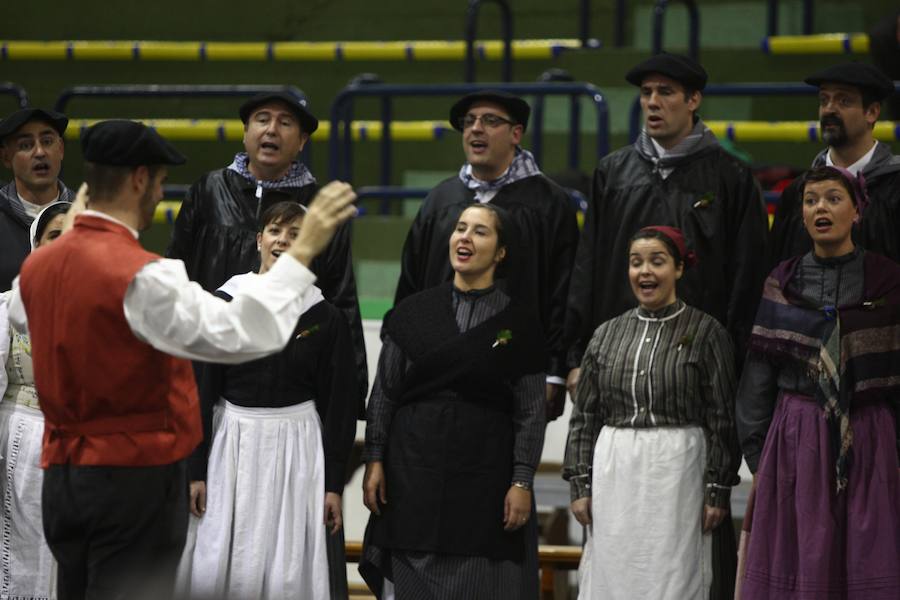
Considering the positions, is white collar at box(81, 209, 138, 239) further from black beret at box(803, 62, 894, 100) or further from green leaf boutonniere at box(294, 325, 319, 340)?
black beret at box(803, 62, 894, 100)

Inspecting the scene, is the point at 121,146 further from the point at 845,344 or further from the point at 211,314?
the point at 845,344

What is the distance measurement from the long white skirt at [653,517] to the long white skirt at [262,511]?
2.43ft

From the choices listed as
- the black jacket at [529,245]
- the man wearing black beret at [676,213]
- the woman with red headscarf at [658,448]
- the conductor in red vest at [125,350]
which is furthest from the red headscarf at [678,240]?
the conductor in red vest at [125,350]

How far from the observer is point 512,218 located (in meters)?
4.25

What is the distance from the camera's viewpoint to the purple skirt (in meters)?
3.68

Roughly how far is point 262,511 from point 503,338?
760 millimetres

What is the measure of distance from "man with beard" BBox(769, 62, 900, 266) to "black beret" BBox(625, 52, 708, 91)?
309mm

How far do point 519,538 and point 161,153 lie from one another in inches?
58.0

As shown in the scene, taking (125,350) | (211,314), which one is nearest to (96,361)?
(125,350)

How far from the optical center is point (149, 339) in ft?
9.41

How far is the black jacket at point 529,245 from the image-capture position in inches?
168

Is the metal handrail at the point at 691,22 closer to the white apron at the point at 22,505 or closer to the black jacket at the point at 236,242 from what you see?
the black jacket at the point at 236,242

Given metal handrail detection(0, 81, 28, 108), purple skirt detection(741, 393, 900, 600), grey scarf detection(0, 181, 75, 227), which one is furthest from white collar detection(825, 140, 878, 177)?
metal handrail detection(0, 81, 28, 108)

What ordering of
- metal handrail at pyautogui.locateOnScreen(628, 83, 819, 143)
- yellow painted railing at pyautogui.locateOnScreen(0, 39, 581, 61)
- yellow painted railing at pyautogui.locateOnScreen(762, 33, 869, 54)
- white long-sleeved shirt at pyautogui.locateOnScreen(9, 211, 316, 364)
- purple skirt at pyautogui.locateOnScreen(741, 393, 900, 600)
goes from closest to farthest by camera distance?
1. white long-sleeved shirt at pyautogui.locateOnScreen(9, 211, 316, 364)
2. purple skirt at pyautogui.locateOnScreen(741, 393, 900, 600)
3. metal handrail at pyautogui.locateOnScreen(628, 83, 819, 143)
4. yellow painted railing at pyautogui.locateOnScreen(762, 33, 869, 54)
5. yellow painted railing at pyautogui.locateOnScreen(0, 39, 581, 61)
